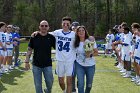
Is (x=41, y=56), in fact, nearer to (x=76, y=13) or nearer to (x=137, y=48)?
(x=137, y=48)

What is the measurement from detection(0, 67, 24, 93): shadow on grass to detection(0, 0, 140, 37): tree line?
1343 inches

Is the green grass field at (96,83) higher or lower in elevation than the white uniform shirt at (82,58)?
lower

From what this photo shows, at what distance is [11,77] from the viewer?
1486 cm

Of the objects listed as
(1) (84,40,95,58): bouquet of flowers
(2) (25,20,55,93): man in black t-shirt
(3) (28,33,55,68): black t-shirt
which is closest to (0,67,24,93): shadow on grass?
(2) (25,20,55,93): man in black t-shirt

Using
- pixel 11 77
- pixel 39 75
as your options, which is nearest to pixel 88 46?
pixel 39 75

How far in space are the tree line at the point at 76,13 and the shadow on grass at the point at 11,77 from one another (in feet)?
112

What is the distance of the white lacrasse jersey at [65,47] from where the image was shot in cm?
942

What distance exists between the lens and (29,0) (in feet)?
219

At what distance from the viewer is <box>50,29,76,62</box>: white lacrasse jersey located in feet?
30.9

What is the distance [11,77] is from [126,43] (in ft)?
15.7

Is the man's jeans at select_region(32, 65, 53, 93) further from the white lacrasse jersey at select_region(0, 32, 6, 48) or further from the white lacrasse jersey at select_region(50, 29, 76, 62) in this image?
the white lacrasse jersey at select_region(0, 32, 6, 48)

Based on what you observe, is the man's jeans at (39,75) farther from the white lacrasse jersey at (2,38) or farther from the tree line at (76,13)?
the tree line at (76,13)

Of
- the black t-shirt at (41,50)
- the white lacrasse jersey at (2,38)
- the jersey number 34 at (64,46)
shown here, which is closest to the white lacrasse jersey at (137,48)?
the jersey number 34 at (64,46)

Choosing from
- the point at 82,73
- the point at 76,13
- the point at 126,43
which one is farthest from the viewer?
the point at 76,13
